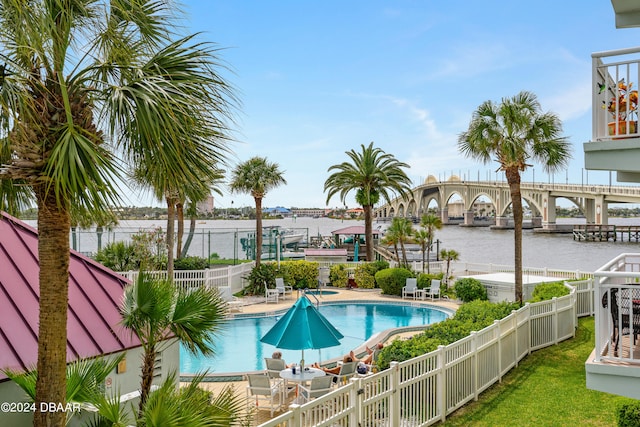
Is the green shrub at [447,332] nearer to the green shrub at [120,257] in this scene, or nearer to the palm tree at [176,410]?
the palm tree at [176,410]

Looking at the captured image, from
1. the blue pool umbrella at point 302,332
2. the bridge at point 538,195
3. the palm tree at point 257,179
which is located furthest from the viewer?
the bridge at point 538,195

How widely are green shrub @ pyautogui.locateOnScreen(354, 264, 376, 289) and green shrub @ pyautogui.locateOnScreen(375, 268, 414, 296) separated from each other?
1.74m

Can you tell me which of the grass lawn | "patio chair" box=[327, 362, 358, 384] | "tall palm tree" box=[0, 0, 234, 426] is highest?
"tall palm tree" box=[0, 0, 234, 426]

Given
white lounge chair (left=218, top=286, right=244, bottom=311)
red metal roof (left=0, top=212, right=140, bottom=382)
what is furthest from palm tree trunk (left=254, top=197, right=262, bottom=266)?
red metal roof (left=0, top=212, right=140, bottom=382)

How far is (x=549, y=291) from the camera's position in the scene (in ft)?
55.4

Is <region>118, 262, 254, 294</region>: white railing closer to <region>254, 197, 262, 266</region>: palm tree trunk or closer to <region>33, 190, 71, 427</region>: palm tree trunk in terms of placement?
<region>254, 197, 262, 266</region>: palm tree trunk

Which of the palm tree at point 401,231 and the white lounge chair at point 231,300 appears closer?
the white lounge chair at point 231,300

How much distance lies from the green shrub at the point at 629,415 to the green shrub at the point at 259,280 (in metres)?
19.1

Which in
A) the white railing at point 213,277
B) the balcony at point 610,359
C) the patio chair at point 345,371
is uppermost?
the balcony at point 610,359

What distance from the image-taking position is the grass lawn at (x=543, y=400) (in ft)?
29.2

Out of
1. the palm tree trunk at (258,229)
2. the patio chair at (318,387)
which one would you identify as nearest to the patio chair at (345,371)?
the patio chair at (318,387)

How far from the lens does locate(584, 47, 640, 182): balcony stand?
6.09 m

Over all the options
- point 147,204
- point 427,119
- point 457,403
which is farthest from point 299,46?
point 427,119

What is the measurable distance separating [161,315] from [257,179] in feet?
77.1
